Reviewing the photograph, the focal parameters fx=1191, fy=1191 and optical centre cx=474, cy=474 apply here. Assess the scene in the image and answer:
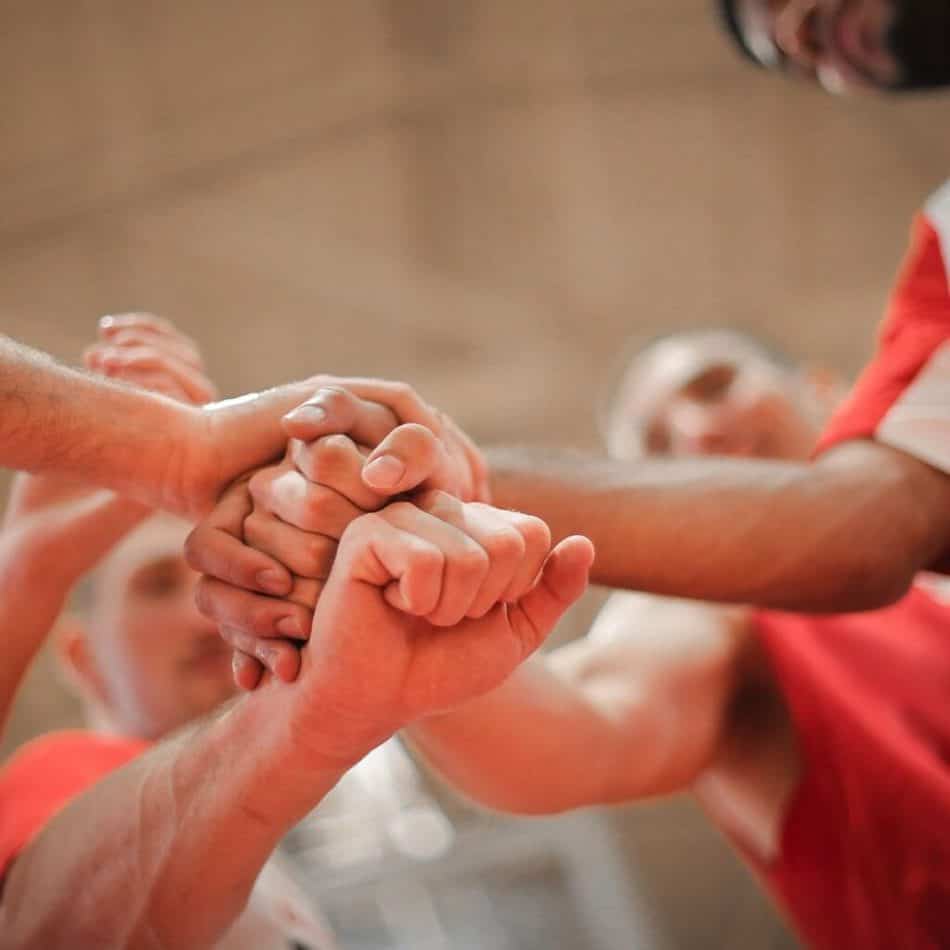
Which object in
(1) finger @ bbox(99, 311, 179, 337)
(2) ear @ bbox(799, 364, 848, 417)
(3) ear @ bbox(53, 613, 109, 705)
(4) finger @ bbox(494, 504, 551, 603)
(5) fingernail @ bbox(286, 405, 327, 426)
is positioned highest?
(5) fingernail @ bbox(286, 405, 327, 426)

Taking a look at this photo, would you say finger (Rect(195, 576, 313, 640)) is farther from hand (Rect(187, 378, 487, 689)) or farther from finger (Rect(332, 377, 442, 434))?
finger (Rect(332, 377, 442, 434))

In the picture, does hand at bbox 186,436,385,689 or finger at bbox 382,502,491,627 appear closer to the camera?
finger at bbox 382,502,491,627

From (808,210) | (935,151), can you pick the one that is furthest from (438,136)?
(935,151)

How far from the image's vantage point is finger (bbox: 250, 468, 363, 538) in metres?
0.90

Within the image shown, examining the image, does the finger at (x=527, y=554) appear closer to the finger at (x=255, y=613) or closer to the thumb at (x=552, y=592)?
the thumb at (x=552, y=592)

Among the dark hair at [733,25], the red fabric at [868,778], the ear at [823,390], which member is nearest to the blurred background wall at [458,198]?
the ear at [823,390]

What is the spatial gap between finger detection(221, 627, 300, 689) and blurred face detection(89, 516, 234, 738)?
69 cm

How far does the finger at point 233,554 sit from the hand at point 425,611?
80 mm

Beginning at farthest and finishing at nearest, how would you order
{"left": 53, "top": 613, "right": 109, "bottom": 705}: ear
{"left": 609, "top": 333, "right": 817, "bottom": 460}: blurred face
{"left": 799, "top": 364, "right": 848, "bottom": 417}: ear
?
1. {"left": 799, "top": 364, "right": 848, "bottom": 417}: ear
2. {"left": 609, "top": 333, "right": 817, "bottom": 460}: blurred face
3. {"left": 53, "top": 613, "right": 109, "bottom": 705}: ear

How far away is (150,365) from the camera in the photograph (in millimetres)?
1230

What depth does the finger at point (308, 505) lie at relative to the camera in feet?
2.95

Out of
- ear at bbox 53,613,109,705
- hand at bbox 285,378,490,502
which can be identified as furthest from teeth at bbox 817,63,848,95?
ear at bbox 53,613,109,705

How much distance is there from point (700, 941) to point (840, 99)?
106 inches

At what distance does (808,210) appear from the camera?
3.99 meters
